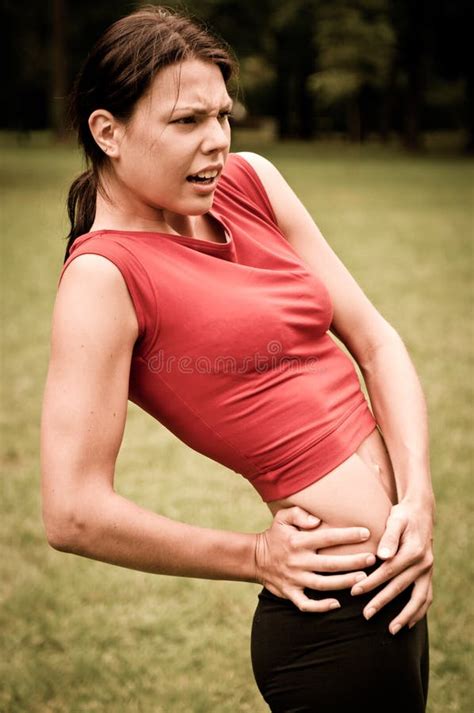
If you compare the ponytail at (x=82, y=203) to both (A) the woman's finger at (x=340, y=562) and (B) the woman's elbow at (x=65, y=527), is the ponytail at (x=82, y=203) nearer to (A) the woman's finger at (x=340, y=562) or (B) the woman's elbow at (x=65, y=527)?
(B) the woman's elbow at (x=65, y=527)

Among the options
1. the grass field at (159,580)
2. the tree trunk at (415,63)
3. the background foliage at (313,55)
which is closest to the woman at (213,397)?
the grass field at (159,580)

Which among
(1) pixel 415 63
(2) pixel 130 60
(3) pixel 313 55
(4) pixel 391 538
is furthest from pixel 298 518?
(3) pixel 313 55

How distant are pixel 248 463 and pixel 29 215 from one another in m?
14.0

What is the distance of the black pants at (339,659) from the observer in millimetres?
1466

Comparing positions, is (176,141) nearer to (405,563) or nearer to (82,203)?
(82,203)

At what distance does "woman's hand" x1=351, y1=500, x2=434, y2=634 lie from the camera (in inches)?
57.8

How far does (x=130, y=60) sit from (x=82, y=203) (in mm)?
336

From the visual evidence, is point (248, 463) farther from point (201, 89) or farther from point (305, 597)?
point (201, 89)

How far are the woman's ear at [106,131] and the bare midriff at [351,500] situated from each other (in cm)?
74

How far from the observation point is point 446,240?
481 inches

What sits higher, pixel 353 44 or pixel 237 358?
pixel 353 44

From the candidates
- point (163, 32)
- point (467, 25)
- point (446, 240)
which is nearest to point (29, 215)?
point (446, 240)

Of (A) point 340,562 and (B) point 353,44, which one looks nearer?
(A) point 340,562

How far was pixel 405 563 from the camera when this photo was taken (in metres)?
1.51
